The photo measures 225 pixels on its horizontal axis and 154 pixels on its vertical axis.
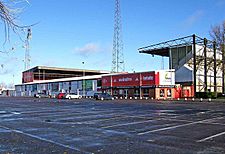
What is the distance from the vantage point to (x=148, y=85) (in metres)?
63.8

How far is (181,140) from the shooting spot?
1020cm

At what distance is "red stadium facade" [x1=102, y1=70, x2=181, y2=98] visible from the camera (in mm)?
62750

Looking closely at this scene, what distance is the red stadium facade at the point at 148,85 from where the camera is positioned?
62750 millimetres

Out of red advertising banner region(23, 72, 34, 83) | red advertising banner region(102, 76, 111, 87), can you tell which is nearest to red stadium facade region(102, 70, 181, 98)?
red advertising banner region(102, 76, 111, 87)

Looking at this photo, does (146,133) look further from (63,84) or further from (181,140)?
(63,84)

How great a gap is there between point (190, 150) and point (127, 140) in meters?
2.54

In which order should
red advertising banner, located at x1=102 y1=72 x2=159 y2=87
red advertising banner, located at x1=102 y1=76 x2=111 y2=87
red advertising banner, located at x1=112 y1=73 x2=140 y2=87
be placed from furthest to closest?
red advertising banner, located at x1=102 y1=76 x2=111 y2=87 < red advertising banner, located at x1=112 y1=73 x2=140 y2=87 < red advertising banner, located at x1=102 y1=72 x2=159 y2=87

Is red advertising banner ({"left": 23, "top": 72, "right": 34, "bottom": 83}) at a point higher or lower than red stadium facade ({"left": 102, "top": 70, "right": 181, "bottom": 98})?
higher

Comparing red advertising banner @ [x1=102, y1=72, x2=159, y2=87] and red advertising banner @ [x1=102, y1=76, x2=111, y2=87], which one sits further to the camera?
red advertising banner @ [x1=102, y1=76, x2=111, y2=87]

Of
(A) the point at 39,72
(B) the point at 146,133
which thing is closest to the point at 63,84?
(A) the point at 39,72

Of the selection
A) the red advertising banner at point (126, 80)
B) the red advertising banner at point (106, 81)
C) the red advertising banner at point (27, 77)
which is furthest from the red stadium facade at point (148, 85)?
the red advertising banner at point (27, 77)

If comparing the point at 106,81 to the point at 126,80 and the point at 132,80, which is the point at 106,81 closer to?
the point at 126,80

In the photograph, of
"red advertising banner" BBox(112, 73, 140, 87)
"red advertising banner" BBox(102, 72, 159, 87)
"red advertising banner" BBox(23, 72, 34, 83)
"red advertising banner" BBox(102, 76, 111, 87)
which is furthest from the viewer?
"red advertising banner" BBox(23, 72, 34, 83)

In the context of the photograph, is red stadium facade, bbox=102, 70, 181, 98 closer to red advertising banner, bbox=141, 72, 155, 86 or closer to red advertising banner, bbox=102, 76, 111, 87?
red advertising banner, bbox=141, 72, 155, 86
